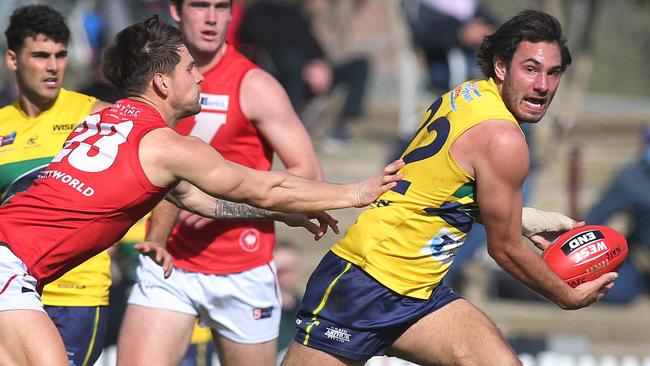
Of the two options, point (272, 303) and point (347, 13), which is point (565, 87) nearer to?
point (347, 13)

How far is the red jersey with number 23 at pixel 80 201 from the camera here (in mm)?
4543

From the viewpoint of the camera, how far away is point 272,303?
5910 mm

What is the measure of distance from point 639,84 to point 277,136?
10.3 metres

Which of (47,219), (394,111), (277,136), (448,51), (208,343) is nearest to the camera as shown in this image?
(47,219)

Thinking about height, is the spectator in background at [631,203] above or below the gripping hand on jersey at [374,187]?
below

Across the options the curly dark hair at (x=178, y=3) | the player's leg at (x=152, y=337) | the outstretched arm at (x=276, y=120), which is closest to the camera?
the player's leg at (x=152, y=337)

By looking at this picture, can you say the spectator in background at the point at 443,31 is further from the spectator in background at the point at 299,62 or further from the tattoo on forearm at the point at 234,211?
the tattoo on forearm at the point at 234,211

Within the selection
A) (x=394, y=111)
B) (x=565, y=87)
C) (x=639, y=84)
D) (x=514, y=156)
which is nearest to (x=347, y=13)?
(x=394, y=111)

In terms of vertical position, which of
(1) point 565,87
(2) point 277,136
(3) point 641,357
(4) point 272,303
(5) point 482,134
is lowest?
(3) point 641,357

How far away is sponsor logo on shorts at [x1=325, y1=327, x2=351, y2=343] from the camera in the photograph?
5133 mm

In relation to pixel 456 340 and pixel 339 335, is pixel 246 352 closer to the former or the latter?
pixel 339 335

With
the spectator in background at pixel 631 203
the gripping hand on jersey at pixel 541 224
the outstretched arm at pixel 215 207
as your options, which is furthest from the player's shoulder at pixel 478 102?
the spectator in background at pixel 631 203

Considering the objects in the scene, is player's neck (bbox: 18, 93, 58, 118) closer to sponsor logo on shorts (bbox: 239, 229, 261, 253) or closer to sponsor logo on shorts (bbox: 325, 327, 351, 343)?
sponsor logo on shorts (bbox: 239, 229, 261, 253)

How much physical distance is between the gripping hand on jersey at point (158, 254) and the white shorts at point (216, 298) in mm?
227
